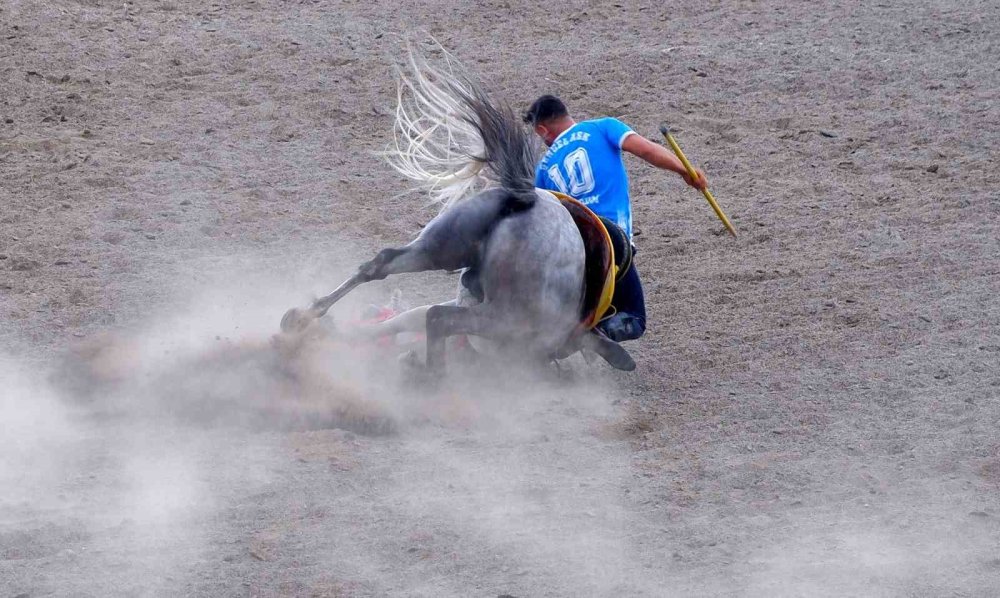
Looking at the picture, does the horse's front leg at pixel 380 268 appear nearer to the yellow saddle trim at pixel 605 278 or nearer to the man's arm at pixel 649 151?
the yellow saddle trim at pixel 605 278

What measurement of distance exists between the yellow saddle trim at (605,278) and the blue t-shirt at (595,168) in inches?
14.6

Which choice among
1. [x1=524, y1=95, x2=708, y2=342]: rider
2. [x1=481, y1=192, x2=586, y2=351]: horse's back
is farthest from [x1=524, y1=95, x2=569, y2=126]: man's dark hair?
[x1=481, y1=192, x2=586, y2=351]: horse's back

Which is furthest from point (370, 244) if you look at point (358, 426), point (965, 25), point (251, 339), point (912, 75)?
point (965, 25)

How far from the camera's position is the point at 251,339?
6.12 meters

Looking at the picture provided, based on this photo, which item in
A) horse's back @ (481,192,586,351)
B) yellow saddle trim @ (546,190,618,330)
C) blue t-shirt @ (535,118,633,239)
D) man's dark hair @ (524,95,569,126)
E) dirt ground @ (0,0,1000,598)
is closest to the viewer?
dirt ground @ (0,0,1000,598)

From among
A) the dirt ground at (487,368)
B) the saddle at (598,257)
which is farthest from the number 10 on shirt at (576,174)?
the dirt ground at (487,368)

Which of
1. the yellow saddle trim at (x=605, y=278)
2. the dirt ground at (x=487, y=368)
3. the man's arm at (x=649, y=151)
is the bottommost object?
the dirt ground at (x=487, y=368)

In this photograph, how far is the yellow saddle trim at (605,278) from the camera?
19.6ft

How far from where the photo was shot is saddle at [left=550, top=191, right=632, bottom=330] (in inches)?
236

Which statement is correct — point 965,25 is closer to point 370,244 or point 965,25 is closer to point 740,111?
point 740,111

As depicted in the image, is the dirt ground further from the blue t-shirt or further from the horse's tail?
the horse's tail

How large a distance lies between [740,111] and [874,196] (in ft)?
5.83

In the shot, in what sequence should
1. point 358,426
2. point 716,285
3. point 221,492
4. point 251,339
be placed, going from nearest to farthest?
point 221,492, point 358,426, point 251,339, point 716,285

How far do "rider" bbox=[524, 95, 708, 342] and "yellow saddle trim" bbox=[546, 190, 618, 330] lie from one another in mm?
230
